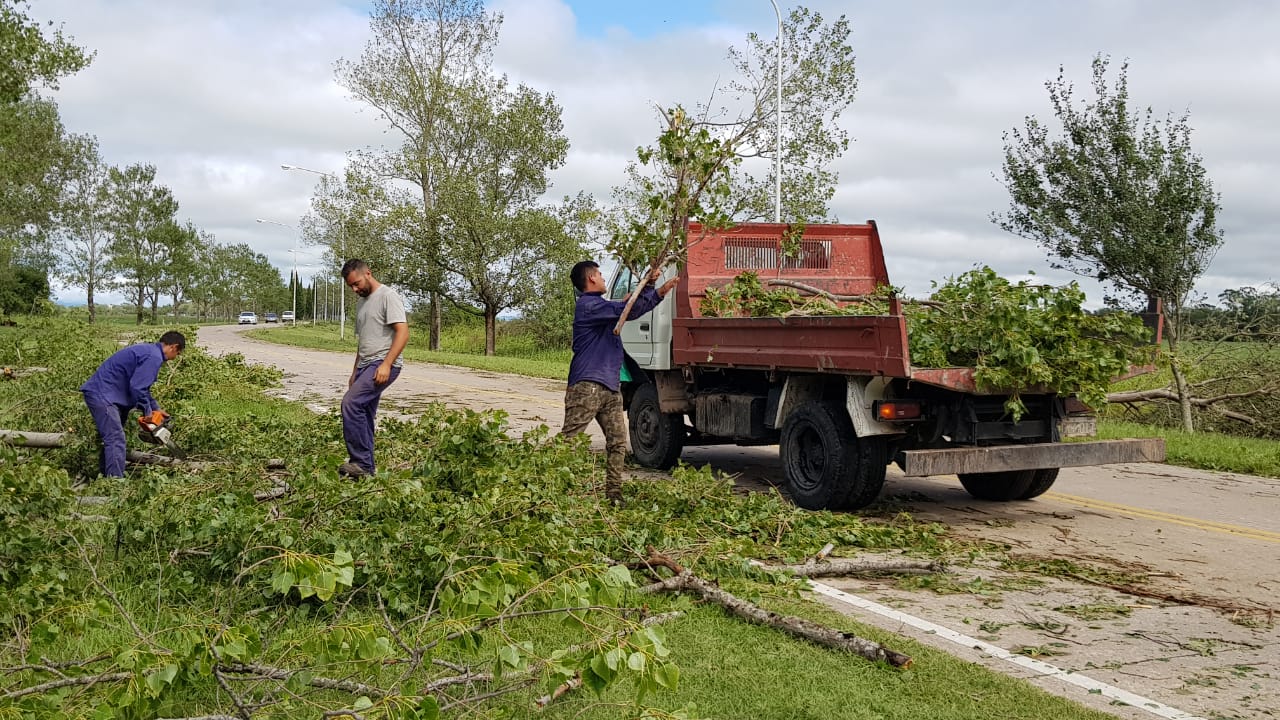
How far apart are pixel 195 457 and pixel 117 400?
0.90 m

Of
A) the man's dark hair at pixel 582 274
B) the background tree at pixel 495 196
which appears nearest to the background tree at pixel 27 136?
the background tree at pixel 495 196

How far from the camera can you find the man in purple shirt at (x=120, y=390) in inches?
303

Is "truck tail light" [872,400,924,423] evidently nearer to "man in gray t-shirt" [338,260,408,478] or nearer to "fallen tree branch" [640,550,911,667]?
"fallen tree branch" [640,550,911,667]

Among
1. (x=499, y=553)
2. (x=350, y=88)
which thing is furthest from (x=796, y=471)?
(x=350, y=88)

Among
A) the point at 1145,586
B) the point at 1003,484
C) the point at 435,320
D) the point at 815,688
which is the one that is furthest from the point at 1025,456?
the point at 435,320

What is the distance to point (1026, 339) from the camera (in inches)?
282

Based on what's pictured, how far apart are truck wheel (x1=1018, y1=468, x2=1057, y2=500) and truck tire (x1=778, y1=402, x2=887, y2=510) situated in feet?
5.54

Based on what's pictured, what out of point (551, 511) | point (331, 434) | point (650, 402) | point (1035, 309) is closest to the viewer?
point (551, 511)

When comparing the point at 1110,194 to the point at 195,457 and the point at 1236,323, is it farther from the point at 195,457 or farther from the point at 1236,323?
the point at 195,457

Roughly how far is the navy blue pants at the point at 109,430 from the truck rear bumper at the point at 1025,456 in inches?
233

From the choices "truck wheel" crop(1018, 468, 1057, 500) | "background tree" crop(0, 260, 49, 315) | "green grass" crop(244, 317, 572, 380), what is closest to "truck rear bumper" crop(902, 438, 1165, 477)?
"truck wheel" crop(1018, 468, 1057, 500)

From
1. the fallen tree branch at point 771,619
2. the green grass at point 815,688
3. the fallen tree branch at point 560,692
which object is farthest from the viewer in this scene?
the fallen tree branch at point 771,619

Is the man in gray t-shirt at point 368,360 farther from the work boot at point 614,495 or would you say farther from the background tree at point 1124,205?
the background tree at point 1124,205

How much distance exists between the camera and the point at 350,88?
37125 millimetres
